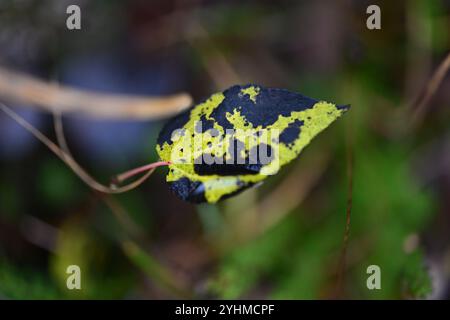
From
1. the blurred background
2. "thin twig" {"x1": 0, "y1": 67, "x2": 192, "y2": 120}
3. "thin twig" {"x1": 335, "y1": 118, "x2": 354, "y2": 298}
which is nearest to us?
"thin twig" {"x1": 335, "y1": 118, "x2": 354, "y2": 298}

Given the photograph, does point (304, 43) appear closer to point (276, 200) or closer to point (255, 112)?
point (276, 200)

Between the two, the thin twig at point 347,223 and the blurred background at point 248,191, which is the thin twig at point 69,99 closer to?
the blurred background at point 248,191

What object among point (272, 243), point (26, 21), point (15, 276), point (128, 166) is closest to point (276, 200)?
point (272, 243)

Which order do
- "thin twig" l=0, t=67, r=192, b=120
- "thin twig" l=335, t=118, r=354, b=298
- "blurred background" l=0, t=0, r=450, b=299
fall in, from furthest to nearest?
"thin twig" l=0, t=67, r=192, b=120, "blurred background" l=0, t=0, r=450, b=299, "thin twig" l=335, t=118, r=354, b=298

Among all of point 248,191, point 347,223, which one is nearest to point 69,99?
point 248,191

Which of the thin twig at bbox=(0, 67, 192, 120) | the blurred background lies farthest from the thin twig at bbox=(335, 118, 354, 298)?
the thin twig at bbox=(0, 67, 192, 120)

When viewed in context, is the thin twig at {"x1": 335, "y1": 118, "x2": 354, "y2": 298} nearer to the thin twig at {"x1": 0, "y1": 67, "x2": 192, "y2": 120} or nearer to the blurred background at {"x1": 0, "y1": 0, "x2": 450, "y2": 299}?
the blurred background at {"x1": 0, "y1": 0, "x2": 450, "y2": 299}
